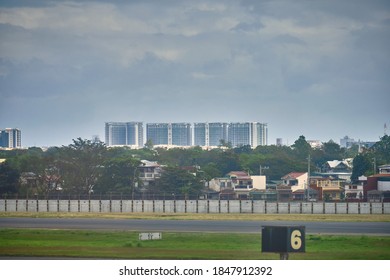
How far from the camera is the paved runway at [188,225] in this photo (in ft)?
199

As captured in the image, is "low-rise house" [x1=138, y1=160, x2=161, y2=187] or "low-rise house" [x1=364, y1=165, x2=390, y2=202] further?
"low-rise house" [x1=138, y1=160, x2=161, y2=187]

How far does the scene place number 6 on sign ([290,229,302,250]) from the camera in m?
38.8

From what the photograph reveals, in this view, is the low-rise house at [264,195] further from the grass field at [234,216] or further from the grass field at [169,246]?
the grass field at [169,246]

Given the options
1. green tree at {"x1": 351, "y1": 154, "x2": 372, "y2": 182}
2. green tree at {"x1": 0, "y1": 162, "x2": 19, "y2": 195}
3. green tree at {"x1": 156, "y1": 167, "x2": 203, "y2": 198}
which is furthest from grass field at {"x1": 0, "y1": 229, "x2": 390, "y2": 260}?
green tree at {"x1": 351, "y1": 154, "x2": 372, "y2": 182}

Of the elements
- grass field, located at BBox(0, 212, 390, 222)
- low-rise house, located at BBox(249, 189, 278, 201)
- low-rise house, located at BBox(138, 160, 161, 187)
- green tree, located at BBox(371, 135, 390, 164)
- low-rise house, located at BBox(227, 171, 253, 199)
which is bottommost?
grass field, located at BBox(0, 212, 390, 222)

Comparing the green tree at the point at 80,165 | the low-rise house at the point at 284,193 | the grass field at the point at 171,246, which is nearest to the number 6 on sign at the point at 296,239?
the grass field at the point at 171,246

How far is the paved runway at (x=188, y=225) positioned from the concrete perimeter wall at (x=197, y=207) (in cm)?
1362

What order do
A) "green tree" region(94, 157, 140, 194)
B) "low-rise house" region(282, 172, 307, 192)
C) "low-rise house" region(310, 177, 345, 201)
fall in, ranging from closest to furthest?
1. "green tree" region(94, 157, 140, 194)
2. "low-rise house" region(310, 177, 345, 201)
3. "low-rise house" region(282, 172, 307, 192)

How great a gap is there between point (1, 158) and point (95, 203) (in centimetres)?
7303

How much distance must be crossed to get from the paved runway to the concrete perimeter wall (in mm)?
13625

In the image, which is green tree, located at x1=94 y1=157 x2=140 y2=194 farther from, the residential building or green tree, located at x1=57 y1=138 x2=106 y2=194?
the residential building

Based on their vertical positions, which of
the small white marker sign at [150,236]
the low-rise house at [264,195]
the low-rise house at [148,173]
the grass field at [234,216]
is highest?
the low-rise house at [148,173]

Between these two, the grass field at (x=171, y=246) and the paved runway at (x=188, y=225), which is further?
the paved runway at (x=188, y=225)

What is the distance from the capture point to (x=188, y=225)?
66000 mm
